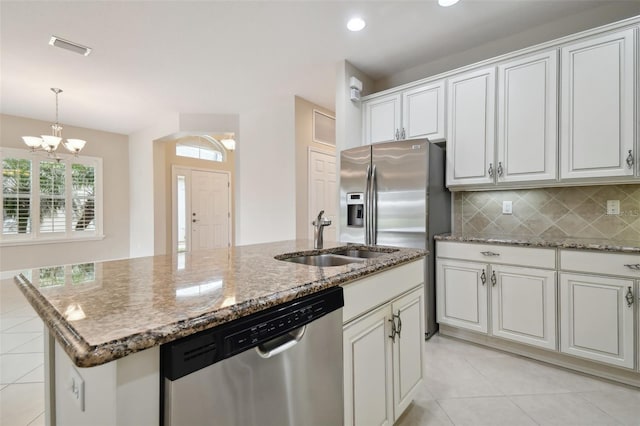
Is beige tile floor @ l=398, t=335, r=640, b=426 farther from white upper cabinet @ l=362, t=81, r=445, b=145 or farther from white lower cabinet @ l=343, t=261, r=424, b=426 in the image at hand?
white upper cabinet @ l=362, t=81, r=445, b=145

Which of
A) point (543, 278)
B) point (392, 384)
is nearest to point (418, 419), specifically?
point (392, 384)

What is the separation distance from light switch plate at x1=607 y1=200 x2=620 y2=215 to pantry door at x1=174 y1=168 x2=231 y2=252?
632 centimetres

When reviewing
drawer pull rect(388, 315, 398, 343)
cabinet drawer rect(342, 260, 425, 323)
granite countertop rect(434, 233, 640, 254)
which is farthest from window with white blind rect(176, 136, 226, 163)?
drawer pull rect(388, 315, 398, 343)

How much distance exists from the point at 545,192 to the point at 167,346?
10.2ft

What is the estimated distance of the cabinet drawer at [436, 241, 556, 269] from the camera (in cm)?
217

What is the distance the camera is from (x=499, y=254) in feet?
7.76

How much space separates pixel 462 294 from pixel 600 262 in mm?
937

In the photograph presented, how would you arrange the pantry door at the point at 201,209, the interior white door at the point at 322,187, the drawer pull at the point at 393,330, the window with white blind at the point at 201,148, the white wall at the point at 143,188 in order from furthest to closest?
the window with white blind at the point at 201,148, the pantry door at the point at 201,209, the white wall at the point at 143,188, the interior white door at the point at 322,187, the drawer pull at the point at 393,330

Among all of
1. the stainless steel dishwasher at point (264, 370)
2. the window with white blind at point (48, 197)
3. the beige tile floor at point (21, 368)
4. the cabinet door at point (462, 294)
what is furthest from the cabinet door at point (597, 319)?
the window with white blind at point (48, 197)

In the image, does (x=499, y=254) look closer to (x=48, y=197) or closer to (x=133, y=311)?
(x=133, y=311)

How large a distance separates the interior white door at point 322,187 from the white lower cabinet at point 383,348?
8.71ft

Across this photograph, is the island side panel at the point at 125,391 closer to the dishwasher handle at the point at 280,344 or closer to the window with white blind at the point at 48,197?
the dishwasher handle at the point at 280,344

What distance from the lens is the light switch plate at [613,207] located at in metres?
2.33

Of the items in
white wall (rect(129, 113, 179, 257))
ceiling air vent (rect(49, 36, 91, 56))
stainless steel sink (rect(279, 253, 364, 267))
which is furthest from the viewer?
white wall (rect(129, 113, 179, 257))
